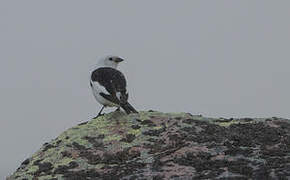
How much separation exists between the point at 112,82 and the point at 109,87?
0.62ft

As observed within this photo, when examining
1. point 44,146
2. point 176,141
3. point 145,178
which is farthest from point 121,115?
point 145,178

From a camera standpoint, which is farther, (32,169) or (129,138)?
(129,138)

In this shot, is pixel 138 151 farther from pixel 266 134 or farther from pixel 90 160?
pixel 266 134

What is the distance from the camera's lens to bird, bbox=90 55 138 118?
10.3m

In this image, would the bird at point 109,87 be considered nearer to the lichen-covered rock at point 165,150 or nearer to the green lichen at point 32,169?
the lichen-covered rock at point 165,150

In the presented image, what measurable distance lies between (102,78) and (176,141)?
15.6 feet

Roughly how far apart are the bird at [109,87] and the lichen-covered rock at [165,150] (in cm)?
174

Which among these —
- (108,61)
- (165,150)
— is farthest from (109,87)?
(165,150)

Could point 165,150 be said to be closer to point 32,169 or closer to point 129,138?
point 129,138

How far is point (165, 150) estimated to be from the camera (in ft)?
20.6

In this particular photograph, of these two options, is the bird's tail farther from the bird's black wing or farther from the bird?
the bird's black wing

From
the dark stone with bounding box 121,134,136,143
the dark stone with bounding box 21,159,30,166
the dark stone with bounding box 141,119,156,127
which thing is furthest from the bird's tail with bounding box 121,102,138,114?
the dark stone with bounding box 21,159,30,166

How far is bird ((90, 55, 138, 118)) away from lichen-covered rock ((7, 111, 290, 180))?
1.74m

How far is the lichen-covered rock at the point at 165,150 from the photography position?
17.5 ft
